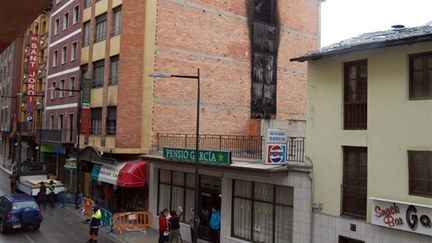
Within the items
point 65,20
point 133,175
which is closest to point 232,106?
point 133,175

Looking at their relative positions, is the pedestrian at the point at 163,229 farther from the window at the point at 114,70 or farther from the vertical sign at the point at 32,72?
the vertical sign at the point at 32,72

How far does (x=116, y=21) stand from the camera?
95.0 ft

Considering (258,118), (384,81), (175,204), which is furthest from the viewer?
(258,118)

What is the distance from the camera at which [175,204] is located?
24.4 m

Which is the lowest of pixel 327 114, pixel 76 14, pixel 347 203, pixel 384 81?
pixel 347 203

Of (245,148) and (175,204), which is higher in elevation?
(245,148)

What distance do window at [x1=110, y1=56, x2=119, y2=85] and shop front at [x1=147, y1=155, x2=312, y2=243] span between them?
5963 mm

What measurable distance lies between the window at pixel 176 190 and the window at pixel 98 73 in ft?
29.6

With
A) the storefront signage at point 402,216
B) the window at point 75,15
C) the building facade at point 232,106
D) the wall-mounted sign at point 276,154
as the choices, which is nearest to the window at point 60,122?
the window at point 75,15

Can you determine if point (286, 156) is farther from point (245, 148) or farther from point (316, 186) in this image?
point (245, 148)

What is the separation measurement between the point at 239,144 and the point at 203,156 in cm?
429

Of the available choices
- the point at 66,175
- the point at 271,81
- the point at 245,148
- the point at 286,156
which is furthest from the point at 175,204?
the point at 66,175

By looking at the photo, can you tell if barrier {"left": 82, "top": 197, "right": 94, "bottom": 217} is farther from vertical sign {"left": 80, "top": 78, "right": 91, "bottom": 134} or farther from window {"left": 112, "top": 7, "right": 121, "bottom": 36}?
window {"left": 112, "top": 7, "right": 121, "bottom": 36}

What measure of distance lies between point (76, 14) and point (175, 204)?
21740mm
